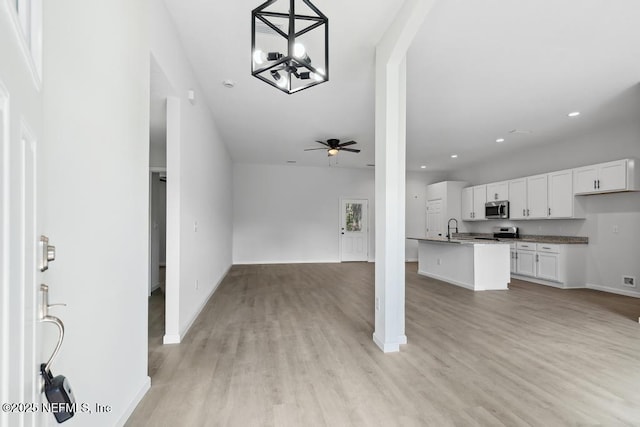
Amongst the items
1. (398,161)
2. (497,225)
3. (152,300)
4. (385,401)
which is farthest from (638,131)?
(152,300)

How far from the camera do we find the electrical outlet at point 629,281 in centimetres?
530

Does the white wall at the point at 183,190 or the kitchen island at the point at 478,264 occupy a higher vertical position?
the white wall at the point at 183,190

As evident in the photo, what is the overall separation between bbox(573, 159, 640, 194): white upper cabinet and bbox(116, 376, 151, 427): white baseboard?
22.9 ft

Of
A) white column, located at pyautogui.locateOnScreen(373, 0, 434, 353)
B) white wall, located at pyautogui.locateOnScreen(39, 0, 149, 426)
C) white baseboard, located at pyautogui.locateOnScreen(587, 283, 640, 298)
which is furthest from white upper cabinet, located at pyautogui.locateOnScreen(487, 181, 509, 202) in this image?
white wall, located at pyautogui.locateOnScreen(39, 0, 149, 426)

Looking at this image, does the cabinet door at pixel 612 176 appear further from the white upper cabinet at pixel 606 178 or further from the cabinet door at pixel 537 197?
the cabinet door at pixel 537 197

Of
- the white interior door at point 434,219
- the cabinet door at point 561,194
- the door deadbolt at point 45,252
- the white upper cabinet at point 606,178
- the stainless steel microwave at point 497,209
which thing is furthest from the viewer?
the white interior door at point 434,219

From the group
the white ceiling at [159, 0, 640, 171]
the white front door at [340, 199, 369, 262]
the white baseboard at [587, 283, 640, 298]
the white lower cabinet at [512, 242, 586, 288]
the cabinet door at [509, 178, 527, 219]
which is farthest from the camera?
the white front door at [340, 199, 369, 262]

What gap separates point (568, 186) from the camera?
600cm

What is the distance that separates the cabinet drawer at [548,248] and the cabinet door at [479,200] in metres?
1.99

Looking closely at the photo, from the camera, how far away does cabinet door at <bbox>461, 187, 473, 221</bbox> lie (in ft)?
28.5

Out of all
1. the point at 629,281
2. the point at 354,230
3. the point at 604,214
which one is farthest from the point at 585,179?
the point at 354,230

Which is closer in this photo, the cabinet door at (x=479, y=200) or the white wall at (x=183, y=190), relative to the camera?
the white wall at (x=183, y=190)

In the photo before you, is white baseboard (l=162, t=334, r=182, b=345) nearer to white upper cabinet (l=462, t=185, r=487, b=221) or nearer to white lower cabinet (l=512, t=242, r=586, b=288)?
white lower cabinet (l=512, t=242, r=586, b=288)

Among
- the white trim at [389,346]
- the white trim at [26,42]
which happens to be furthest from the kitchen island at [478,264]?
the white trim at [26,42]
